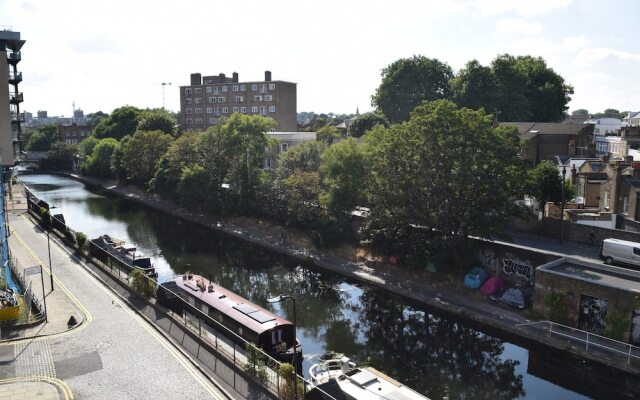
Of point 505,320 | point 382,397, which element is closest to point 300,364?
point 382,397

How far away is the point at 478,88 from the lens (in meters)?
91.6

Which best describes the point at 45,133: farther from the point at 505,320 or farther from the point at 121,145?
the point at 505,320

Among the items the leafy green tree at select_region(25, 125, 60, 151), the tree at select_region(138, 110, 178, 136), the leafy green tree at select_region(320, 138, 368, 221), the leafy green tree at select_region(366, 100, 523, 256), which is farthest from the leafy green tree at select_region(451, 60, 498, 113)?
the leafy green tree at select_region(25, 125, 60, 151)

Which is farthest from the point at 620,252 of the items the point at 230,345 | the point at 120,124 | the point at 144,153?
the point at 120,124

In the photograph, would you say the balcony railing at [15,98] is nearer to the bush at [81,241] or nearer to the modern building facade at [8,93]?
the modern building facade at [8,93]

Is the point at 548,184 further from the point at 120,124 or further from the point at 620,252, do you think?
the point at 120,124

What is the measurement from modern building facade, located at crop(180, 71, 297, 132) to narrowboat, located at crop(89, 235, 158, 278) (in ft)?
216

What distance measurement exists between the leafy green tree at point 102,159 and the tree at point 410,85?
2251 inches

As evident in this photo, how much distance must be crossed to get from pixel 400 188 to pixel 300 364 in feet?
63.6

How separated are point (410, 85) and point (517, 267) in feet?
238

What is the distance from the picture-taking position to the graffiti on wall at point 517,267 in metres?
38.0

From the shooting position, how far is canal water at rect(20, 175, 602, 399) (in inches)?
1110

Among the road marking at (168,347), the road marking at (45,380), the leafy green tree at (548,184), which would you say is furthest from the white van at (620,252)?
the road marking at (45,380)

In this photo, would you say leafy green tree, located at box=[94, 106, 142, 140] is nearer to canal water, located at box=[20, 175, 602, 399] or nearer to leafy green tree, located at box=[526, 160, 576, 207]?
canal water, located at box=[20, 175, 602, 399]
